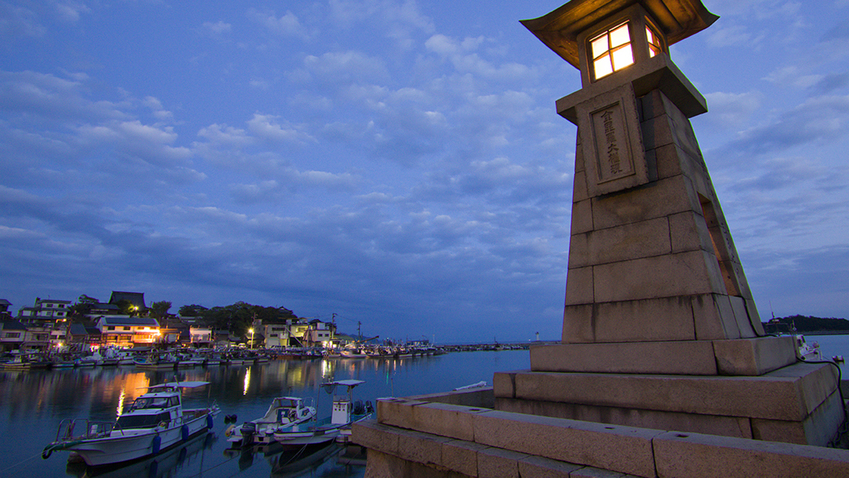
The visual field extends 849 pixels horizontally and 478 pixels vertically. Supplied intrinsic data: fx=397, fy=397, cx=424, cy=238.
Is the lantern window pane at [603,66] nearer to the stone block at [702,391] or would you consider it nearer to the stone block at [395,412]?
the stone block at [702,391]

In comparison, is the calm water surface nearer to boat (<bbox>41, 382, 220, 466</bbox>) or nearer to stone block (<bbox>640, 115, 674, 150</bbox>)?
boat (<bbox>41, 382, 220, 466</bbox>)

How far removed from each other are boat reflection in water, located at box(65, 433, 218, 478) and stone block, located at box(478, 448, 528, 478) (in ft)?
79.1

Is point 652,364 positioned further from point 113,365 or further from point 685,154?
point 113,365

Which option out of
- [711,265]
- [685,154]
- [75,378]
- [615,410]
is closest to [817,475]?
[615,410]

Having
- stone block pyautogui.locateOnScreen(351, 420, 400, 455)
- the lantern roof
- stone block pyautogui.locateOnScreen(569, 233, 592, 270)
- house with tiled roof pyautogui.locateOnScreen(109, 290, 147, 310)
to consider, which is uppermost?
house with tiled roof pyautogui.locateOnScreen(109, 290, 147, 310)

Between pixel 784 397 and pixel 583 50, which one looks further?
pixel 583 50

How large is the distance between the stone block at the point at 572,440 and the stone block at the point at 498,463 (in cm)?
11

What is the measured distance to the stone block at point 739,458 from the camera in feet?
8.93

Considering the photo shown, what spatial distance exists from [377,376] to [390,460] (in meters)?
63.9

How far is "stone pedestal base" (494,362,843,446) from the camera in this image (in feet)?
13.7

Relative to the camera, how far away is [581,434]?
3.78m

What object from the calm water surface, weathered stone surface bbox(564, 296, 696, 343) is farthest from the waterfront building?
weathered stone surface bbox(564, 296, 696, 343)

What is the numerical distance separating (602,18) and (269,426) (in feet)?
89.3

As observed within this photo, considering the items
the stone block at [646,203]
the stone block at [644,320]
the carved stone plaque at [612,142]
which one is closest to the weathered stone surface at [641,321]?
the stone block at [644,320]
